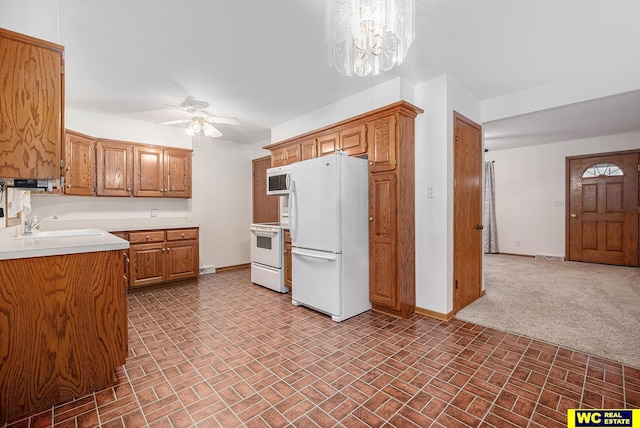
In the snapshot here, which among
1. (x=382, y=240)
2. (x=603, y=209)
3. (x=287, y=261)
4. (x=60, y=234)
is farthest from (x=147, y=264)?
(x=603, y=209)

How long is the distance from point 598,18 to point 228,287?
4722mm

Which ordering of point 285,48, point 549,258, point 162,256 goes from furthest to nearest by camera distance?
point 549,258
point 162,256
point 285,48

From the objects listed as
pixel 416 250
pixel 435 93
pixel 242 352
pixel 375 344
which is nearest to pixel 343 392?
pixel 375 344

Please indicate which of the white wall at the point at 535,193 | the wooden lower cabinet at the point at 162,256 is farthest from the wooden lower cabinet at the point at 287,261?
the white wall at the point at 535,193

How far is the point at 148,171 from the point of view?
4.50 metres

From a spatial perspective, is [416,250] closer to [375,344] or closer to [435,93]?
[375,344]

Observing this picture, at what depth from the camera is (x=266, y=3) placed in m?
1.94

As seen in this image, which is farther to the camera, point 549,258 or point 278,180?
point 549,258

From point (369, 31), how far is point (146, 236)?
12.8 ft

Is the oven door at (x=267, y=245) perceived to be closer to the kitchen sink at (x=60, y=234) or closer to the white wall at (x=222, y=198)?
the white wall at (x=222, y=198)

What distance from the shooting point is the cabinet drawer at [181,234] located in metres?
4.37

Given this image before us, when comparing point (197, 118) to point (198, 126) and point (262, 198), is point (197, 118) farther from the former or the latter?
point (262, 198)

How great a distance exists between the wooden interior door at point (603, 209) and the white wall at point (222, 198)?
20.6 feet

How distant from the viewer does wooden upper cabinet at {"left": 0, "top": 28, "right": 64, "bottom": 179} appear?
1.60 metres
